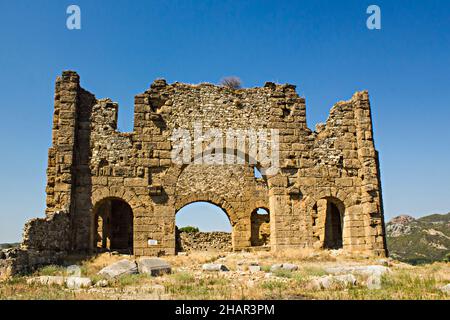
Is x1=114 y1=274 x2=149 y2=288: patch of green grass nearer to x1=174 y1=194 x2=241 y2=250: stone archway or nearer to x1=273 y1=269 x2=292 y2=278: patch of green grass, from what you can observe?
x1=273 y1=269 x2=292 y2=278: patch of green grass

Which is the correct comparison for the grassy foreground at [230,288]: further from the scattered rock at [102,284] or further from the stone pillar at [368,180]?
the stone pillar at [368,180]

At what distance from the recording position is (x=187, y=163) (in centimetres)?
1469

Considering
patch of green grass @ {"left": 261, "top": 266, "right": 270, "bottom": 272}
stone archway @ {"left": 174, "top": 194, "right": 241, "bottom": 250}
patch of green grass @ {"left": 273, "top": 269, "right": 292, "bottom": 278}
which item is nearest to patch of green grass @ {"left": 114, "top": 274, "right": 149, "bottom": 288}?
patch of green grass @ {"left": 273, "top": 269, "right": 292, "bottom": 278}

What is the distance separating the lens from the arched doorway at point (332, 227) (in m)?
16.8

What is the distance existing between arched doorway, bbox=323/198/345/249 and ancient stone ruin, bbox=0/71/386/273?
160cm

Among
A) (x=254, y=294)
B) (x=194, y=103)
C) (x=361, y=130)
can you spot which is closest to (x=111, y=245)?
(x=194, y=103)

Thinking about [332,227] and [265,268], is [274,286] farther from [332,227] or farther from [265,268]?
[332,227]

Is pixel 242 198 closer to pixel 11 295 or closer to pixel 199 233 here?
pixel 199 233

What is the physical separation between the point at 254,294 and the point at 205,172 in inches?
612

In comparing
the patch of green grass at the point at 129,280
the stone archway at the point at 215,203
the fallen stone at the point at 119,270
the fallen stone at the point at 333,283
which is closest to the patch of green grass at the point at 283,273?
the fallen stone at the point at 333,283

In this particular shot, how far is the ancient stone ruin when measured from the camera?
45.8 ft

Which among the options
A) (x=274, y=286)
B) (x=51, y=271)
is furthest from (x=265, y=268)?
(x=51, y=271)

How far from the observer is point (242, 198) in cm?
2158

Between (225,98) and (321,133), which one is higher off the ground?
(225,98)
